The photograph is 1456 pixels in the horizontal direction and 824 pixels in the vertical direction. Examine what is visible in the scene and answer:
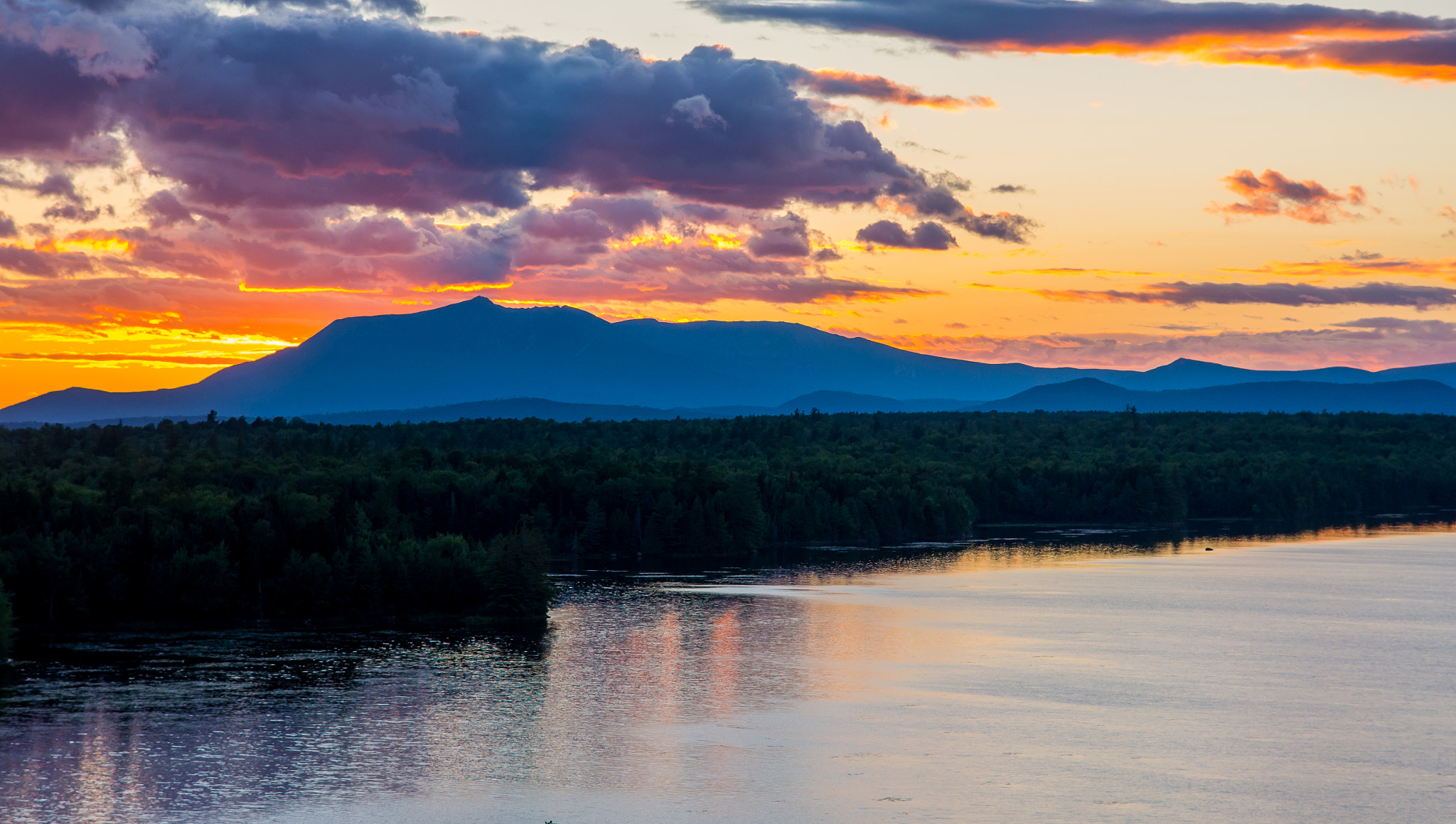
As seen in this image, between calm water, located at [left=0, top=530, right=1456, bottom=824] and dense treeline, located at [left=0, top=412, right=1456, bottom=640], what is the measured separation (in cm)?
743

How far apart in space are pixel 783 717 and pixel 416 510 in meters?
80.3

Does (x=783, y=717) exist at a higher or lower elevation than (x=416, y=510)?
lower

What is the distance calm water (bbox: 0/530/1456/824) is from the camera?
4950 cm

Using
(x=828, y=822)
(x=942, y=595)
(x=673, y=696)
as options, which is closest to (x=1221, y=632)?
(x=942, y=595)

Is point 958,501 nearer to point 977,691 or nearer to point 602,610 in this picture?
point 602,610

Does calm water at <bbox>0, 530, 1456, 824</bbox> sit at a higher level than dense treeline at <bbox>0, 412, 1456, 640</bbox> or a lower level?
lower

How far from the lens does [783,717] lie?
209 feet

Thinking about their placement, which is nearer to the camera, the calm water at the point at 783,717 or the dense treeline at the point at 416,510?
the calm water at the point at 783,717

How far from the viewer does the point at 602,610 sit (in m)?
99.5

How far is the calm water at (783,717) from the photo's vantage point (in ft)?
162

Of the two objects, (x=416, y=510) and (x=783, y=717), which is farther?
(x=416, y=510)

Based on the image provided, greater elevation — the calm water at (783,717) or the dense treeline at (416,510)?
the dense treeline at (416,510)

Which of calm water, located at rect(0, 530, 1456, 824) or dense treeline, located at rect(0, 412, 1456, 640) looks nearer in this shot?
calm water, located at rect(0, 530, 1456, 824)

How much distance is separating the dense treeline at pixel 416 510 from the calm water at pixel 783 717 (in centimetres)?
743
